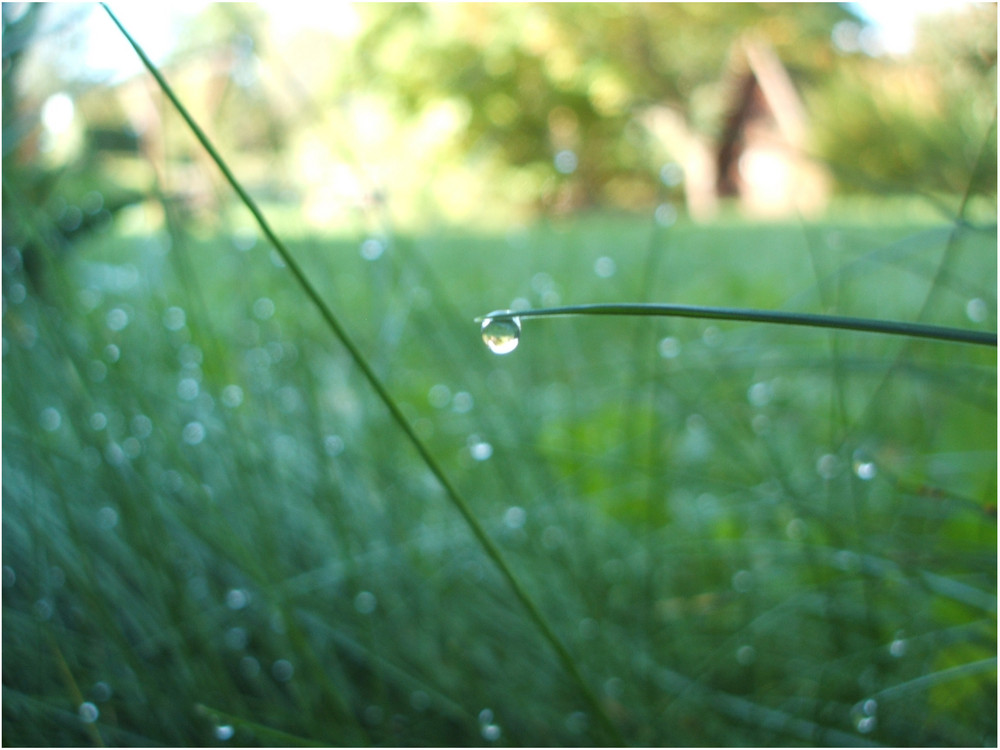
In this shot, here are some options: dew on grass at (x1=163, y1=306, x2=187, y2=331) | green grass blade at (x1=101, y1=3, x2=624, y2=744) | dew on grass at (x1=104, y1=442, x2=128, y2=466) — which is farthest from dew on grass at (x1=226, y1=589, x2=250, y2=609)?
dew on grass at (x1=163, y1=306, x2=187, y2=331)

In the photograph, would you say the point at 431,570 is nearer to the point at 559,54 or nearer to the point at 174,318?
the point at 174,318

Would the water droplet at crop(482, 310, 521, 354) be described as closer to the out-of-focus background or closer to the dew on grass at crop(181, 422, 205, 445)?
the out-of-focus background

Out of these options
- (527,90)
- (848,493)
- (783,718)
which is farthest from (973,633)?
(527,90)

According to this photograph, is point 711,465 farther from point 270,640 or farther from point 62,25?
point 62,25

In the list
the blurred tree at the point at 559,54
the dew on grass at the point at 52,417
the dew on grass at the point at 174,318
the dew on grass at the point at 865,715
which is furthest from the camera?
the blurred tree at the point at 559,54

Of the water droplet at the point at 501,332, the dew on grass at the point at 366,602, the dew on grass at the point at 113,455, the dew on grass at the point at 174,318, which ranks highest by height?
the dew on grass at the point at 174,318

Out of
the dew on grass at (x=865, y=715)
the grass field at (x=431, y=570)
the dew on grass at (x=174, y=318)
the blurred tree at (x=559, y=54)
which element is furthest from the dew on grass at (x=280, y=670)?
the blurred tree at (x=559, y=54)

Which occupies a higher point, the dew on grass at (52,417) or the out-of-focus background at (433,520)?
the dew on grass at (52,417)

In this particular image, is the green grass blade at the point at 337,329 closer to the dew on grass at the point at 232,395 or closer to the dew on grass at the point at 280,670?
the dew on grass at the point at 280,670
